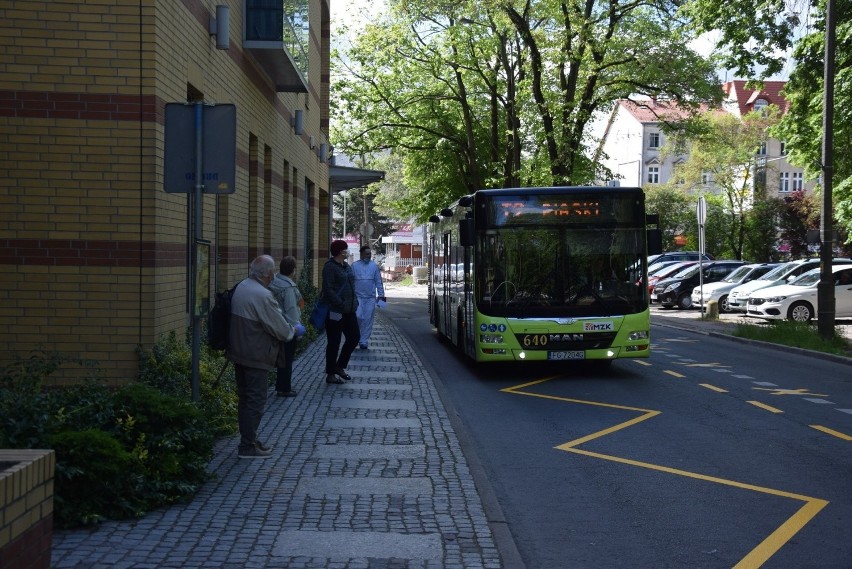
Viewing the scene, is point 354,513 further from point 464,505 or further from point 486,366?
point 486,366

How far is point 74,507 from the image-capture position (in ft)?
20.9

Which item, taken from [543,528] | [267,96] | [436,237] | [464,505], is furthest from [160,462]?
[436,237]

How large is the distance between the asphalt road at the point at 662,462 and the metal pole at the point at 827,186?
187 inches

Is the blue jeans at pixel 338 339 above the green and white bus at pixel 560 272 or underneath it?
underneath

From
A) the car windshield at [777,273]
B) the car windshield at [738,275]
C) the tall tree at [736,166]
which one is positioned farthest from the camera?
the tall tree at [736,166]

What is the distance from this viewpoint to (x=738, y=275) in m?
37.8

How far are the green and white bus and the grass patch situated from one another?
6.59 meters

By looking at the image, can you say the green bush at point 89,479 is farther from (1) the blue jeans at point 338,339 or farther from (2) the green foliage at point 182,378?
(1) the blue jeans at point 338,339

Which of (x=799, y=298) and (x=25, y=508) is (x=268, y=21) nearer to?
(x=25, y=508)

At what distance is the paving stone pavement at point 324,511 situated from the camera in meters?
5.83

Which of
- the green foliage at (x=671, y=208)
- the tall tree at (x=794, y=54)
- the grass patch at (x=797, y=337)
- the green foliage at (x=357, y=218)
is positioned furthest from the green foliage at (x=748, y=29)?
the green foliage at (x=357, y=218)

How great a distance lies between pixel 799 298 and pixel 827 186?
9.27 metres

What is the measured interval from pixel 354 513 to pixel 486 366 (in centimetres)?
1076

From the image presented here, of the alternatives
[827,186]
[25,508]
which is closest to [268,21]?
[827,186]
